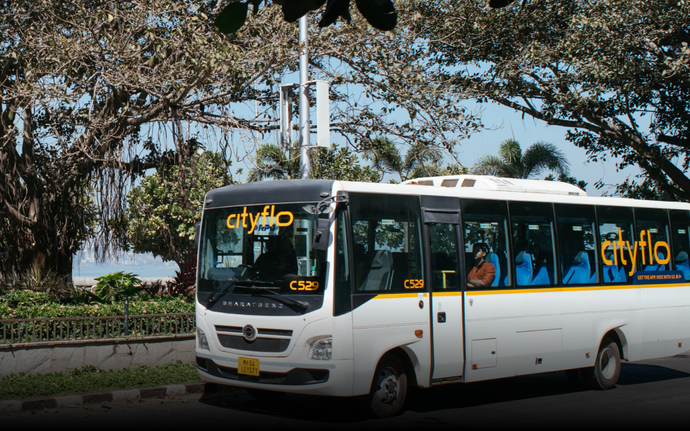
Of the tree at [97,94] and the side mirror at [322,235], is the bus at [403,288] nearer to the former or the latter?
the side mirror at [322,235]

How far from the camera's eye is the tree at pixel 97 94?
41.9ft

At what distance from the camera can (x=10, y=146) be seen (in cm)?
1380

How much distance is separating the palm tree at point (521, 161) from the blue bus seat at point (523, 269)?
805 inches

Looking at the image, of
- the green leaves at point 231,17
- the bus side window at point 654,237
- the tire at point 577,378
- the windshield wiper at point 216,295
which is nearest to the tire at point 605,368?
the tire at point 577,378

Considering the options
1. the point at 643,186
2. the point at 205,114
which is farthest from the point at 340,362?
the point at 643,186

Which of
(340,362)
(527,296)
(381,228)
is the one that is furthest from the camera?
(527,296)

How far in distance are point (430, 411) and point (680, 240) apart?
5.71m

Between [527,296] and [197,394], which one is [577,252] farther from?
[197,394]

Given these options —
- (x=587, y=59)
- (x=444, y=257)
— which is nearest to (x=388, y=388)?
(x=444, y=257)

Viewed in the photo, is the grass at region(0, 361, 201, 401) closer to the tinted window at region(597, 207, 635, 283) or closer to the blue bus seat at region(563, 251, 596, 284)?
the blue bus seat at region(563, 251, 596, 284)

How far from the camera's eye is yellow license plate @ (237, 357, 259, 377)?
26.8 feet

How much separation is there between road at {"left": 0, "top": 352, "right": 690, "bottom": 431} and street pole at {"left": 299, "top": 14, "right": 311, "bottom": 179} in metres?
3.74

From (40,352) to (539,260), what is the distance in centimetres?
686

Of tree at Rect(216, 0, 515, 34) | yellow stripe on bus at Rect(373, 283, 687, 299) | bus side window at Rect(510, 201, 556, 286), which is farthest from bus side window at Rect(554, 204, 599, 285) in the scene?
tree at Rect(216, 0, 515, 34)
